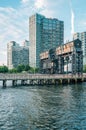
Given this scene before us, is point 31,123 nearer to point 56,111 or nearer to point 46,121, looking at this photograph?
point 46,121

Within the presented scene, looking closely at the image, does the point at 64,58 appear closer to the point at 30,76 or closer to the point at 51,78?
the point at 51,78

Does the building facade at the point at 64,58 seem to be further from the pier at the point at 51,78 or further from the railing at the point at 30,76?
the railing at the point at 30,76

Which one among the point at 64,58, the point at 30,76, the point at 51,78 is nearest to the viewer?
the point at 30,76

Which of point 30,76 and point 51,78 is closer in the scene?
point 30,76

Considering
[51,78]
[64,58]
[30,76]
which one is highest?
[64,58]

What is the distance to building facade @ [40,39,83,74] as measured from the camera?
137 meters

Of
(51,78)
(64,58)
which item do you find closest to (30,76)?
(51,78)

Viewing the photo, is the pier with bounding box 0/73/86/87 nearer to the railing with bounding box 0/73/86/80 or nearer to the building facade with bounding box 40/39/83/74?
the railing with bounding box 0/73/86/80

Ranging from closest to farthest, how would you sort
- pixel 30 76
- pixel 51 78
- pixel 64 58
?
pixel 30 76 < pixel 51 78 < pixel 64 58

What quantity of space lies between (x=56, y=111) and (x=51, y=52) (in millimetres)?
129964

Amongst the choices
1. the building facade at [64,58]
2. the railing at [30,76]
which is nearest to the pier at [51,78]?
the railing at [30,76]

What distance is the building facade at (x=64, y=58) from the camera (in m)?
137

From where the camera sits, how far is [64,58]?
160m

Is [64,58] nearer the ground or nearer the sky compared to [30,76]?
nearer the sky
